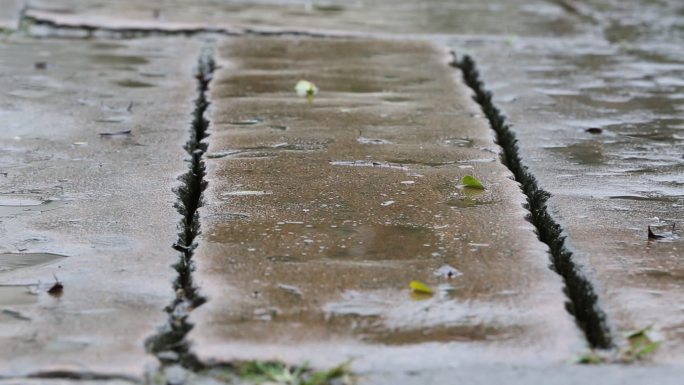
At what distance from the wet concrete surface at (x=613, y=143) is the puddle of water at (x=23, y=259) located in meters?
0.99

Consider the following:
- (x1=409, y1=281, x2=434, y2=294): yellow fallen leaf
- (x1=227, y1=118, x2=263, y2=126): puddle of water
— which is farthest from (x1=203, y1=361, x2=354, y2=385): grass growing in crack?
(x1=227, y1=118, x2=263, y2=126): puddle of water

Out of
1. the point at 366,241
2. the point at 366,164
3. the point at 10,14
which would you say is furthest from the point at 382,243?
the point at 10,14

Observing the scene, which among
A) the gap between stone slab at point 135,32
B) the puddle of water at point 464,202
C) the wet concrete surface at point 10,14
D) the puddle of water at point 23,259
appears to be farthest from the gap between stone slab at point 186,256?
the wet concrete surface at point 10,14

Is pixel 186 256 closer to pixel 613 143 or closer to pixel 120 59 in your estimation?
pixel 613 143

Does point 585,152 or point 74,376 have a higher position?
point 585,152

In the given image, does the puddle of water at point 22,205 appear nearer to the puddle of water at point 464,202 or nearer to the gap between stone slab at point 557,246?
the puddle of water at point 464,202

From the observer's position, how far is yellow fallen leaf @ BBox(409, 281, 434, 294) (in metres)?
1.64

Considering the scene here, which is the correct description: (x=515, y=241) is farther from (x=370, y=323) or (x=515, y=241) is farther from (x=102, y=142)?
(x=102, y=142)

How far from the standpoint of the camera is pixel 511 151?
8.32 feet

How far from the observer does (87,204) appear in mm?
2072

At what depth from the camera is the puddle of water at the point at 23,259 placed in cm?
177

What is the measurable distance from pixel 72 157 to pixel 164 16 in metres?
2.00

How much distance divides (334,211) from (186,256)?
1.13ft

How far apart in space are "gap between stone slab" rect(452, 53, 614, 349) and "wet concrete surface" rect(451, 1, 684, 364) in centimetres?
2
